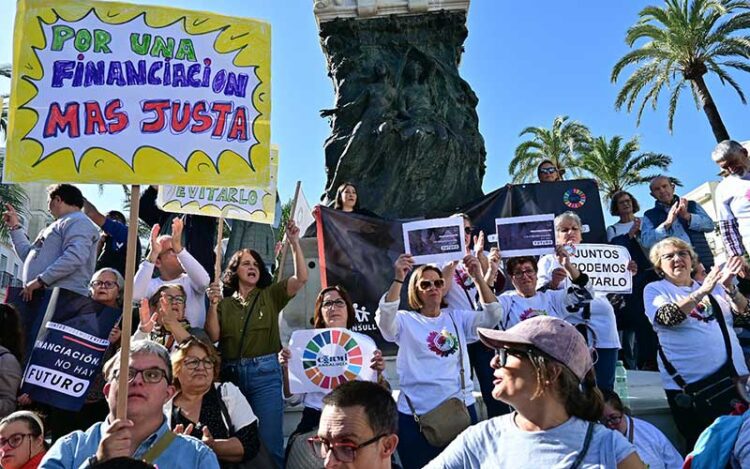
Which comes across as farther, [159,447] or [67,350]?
[67,350]

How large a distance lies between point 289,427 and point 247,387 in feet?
2.52

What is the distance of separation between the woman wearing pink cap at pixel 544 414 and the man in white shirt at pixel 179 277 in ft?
11.3

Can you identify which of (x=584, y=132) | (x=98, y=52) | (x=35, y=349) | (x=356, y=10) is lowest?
(x=35, y=349)

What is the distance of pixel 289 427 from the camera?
516 centimetres

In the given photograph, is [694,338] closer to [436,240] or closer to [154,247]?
[436,240]

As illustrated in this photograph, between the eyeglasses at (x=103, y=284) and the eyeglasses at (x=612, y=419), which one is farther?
the eyeglasses at (x=103, y=284)

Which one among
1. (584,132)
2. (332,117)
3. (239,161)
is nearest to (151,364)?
(239,161)

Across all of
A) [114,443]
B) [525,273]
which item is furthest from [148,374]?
[525,273]

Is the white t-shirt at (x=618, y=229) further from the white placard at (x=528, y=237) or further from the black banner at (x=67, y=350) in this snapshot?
the black banner at (x=67, y=350)

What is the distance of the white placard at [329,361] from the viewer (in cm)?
437

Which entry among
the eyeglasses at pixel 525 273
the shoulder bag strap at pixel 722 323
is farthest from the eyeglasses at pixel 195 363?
the shoulder bag strap at pixel 722 323

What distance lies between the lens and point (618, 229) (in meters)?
7.86

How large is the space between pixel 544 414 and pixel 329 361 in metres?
2.45

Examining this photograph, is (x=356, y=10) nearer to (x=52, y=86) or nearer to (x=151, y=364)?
(x=52, y=86)
